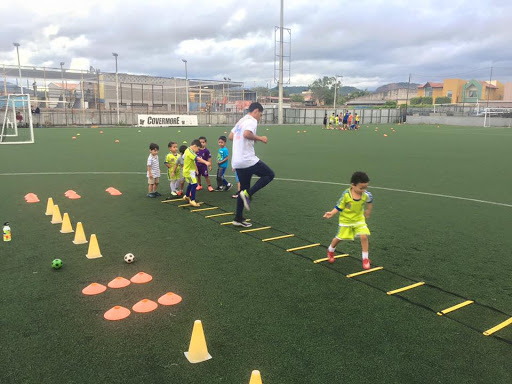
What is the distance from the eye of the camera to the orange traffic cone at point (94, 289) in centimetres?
489

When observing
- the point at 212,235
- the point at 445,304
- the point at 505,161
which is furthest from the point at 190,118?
the point at 445,304

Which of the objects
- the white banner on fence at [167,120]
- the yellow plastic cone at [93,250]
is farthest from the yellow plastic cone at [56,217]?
Result: the white banner on fence at [167,120]

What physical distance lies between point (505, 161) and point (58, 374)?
19.3 metres

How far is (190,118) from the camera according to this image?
159 ft

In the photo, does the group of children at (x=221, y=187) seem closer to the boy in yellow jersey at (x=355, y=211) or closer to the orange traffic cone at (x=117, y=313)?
the boy in yellow jersey at (x=355, y=211)

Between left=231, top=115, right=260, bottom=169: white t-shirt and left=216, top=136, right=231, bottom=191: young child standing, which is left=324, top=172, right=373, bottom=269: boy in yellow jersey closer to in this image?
left=231, top=115, right=260, bottom=169: white t-shirt

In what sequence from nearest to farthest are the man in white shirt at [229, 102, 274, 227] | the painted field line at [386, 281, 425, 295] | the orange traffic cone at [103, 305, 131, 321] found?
the orange traffic cone at [103, 305, 131, 321] → the painted field line at [386, 281, 425, 295] → the man in white shirt at [229, 102, 274, 227]

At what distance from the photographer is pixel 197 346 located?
11.7 feet

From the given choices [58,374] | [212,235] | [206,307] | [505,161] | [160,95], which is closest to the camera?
[58,374]

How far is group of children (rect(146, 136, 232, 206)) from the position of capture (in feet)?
31.0

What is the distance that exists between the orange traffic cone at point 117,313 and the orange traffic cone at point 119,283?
26.3 inches

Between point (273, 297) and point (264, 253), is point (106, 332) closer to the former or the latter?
A: point (273, 297)

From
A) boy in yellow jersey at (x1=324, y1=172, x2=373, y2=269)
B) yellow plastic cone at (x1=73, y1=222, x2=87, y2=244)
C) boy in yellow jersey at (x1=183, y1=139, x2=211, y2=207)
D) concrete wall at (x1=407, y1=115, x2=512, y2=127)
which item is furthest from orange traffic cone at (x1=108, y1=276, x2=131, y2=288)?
concrete wall at (x1=407, y1=115, x2=512, y2=127)

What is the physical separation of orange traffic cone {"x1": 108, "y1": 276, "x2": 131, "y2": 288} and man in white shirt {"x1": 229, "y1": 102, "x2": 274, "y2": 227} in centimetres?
283
